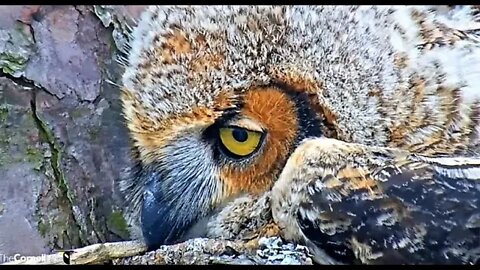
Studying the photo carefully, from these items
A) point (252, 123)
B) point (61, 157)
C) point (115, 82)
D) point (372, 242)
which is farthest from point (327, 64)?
point (61, 157)

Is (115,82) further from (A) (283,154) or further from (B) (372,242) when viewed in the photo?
(B) (372,242)

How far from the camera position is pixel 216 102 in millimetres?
1159

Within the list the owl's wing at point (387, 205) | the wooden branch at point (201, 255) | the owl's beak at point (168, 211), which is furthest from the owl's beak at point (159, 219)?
the owl's wing at point (387, 205)

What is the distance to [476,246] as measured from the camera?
99 cm

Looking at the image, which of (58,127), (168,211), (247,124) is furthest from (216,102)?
(58,127)

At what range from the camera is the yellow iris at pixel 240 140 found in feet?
3.81

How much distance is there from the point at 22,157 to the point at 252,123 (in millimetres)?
538

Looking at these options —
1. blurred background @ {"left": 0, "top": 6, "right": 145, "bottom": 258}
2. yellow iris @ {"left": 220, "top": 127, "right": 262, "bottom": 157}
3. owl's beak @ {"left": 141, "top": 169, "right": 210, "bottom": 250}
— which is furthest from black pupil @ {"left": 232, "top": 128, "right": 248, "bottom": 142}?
blurred background @ {"left": 0, "top": 6, "right": 145, "bottom": 258}

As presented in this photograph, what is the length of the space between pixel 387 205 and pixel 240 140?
0.24m

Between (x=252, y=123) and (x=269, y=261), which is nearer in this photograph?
(x=269, y=261)

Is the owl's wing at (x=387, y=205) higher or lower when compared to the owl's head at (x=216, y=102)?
lower

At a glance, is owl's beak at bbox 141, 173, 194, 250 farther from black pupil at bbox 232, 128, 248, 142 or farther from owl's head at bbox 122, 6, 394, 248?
black pupil at bbox 232, 128, 248, 142

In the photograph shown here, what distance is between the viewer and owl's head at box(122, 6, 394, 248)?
3.79 ft

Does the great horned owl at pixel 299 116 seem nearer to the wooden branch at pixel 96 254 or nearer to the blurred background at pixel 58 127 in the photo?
the wooden branch at pixel 96 254
